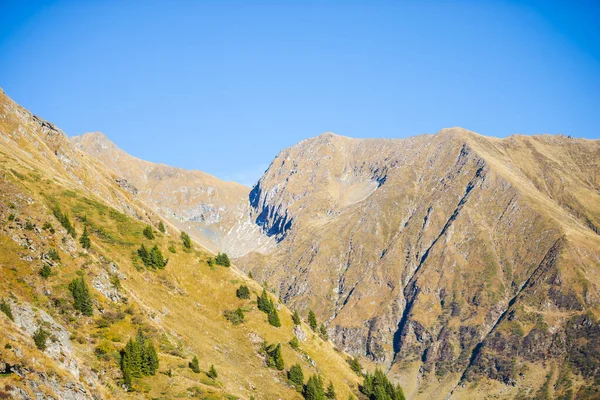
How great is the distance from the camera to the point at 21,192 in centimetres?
9462

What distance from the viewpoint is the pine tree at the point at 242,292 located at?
126 meters

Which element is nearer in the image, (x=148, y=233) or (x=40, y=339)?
(x=40, y=339)

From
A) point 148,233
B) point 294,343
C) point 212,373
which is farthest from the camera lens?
point 148,233

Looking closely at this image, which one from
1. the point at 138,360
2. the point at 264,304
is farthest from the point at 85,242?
the point at 264,304

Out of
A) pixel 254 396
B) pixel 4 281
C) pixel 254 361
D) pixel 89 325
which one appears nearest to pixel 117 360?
pixel 89 325

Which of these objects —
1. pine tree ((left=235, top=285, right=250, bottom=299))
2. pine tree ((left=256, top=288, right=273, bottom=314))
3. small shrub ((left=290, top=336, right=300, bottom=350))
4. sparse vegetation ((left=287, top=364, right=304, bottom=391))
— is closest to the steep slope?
pine tree ((left=235, top=285, right=250, bottom=299))

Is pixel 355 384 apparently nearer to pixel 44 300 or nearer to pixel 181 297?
pixel 181 297

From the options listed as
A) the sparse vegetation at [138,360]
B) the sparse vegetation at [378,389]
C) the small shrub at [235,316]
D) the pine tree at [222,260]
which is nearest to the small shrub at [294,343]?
the small shrub at [235,316]

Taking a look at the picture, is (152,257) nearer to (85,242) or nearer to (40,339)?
(85,242)

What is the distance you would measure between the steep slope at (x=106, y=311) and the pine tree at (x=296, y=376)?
6.90 feet

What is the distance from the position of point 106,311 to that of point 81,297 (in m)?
5.55

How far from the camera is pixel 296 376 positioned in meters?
112

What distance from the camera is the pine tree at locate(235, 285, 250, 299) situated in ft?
414

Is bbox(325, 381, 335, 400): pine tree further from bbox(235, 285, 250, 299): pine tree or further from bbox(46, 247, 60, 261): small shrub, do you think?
bbox(46, 247, 60, 261): small shrub
